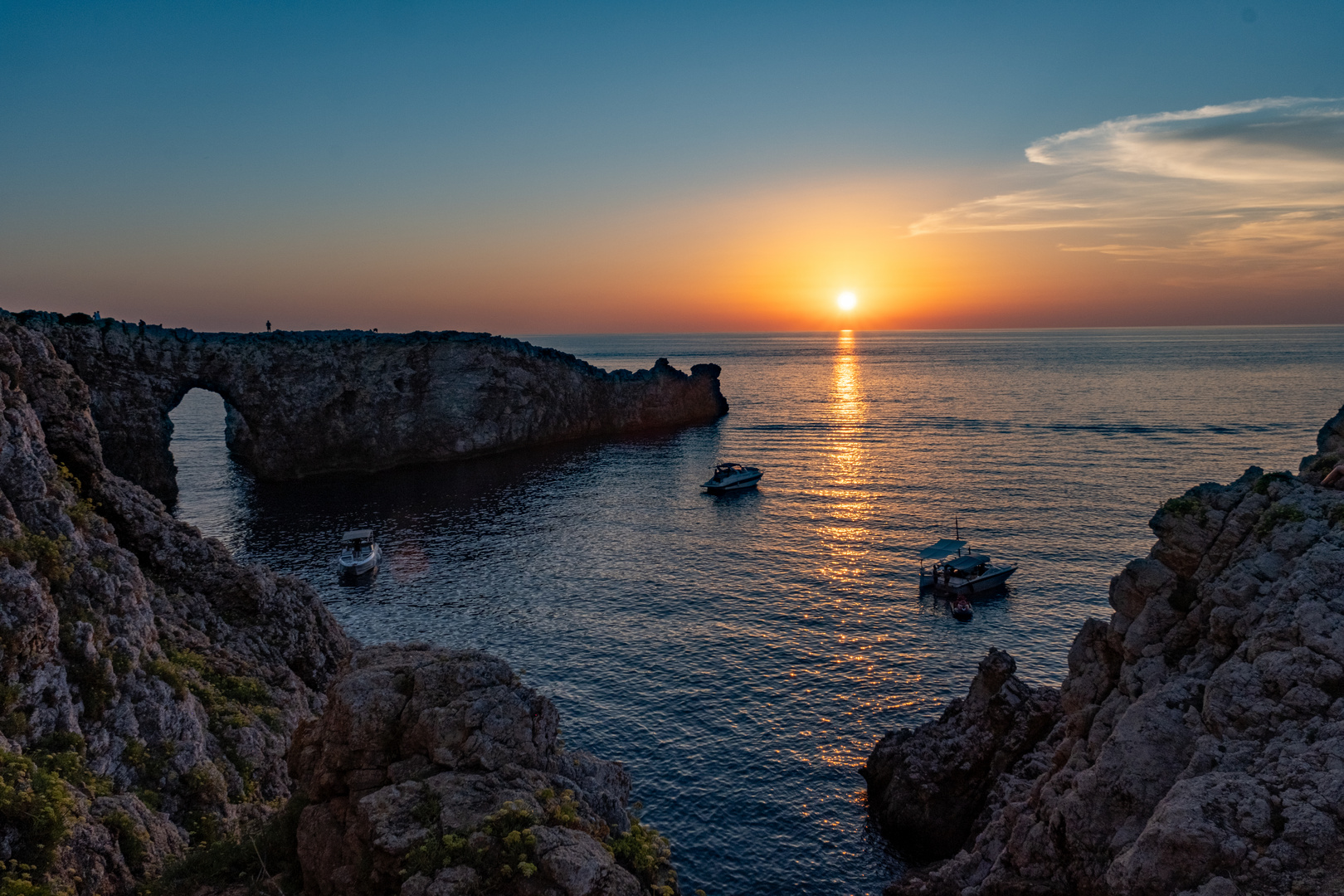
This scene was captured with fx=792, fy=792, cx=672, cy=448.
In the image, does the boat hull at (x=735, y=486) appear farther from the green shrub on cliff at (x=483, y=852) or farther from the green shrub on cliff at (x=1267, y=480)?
the green shrub on cliff at (x=483, y=852)

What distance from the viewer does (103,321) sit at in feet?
300

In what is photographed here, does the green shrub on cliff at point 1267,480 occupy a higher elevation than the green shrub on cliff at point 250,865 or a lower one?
higher

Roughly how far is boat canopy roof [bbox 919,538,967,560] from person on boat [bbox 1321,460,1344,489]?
40.1 m

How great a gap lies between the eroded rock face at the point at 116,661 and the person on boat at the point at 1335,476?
28.2 meters

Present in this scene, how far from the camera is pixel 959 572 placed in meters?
60.2

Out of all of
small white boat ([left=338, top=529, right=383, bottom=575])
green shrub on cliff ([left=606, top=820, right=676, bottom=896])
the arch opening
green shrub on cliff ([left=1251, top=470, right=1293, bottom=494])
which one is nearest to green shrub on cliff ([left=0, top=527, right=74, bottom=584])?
green shrub on cliff ([left=606, top=820, right=676, bottom=896])

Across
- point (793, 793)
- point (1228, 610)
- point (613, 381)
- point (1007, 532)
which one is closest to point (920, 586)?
point (1007, 532)

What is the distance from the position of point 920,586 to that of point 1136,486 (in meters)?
43.1

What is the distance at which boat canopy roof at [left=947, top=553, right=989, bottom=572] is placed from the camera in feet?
197

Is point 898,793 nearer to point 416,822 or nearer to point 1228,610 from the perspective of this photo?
point 1228,610

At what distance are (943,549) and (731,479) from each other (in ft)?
120

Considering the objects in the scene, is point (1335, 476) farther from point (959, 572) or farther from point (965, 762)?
point (959, 572)

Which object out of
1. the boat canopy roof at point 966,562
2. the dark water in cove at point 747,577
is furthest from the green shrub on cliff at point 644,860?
the boat canopy roof at point 966,562

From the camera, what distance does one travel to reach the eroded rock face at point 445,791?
572 inches
